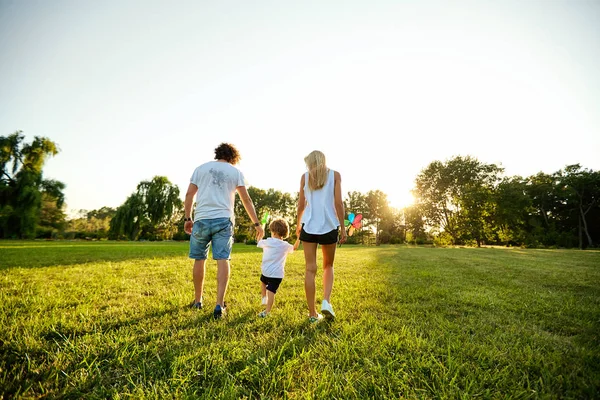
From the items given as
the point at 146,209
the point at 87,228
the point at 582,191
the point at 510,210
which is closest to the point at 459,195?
the point at 510,210

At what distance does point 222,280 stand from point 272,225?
106 cm

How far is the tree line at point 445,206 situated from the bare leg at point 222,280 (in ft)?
100

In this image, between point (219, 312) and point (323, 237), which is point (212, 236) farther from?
point (323, 237)

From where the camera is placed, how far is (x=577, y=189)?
3597 cm

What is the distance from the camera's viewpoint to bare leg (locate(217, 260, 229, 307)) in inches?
125

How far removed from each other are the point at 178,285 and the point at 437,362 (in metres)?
4.37

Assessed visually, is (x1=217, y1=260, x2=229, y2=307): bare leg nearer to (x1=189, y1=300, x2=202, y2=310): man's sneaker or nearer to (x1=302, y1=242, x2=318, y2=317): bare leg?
(x1=189, y1=300, x2=202, y2=310): man's sneaker

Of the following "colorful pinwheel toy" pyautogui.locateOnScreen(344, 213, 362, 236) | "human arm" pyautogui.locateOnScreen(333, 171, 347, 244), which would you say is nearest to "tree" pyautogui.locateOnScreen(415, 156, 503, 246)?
"colorful pinwheel toy" pyautogui.locateOnScreen(344, 213, 362, 236)

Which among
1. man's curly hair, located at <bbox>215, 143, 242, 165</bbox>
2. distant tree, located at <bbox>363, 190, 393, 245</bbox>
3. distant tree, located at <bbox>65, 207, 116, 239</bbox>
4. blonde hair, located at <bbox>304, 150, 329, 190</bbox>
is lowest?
distant tree, located at <bbox>65, 207, 116, 239</bbox>

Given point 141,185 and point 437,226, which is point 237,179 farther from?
point 437,226

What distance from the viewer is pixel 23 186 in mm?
28484

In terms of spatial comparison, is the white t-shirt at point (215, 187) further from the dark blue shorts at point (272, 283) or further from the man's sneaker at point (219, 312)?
the man's sneaker at point (219, 312)

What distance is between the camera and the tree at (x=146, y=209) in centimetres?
3478

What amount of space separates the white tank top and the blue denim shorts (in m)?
1.13
